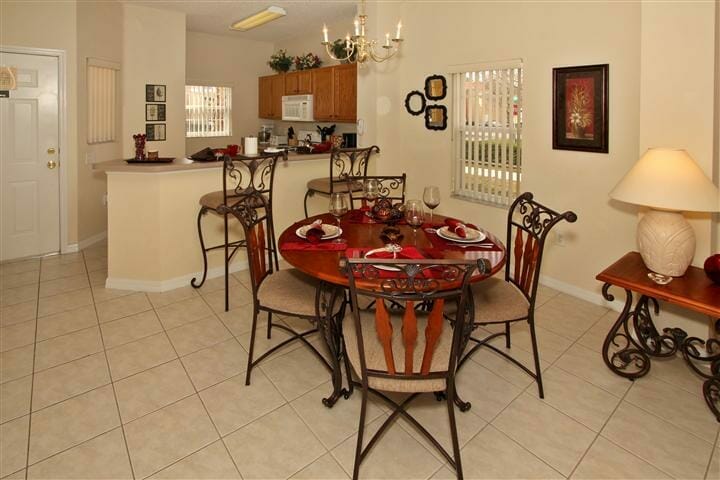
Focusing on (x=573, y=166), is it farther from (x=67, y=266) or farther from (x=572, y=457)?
(x=67, y=266)

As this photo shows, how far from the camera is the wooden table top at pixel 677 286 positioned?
2.18m

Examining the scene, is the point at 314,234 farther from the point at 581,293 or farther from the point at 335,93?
the point at 335,93

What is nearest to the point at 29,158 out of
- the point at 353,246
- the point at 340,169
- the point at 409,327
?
the point at 340,169

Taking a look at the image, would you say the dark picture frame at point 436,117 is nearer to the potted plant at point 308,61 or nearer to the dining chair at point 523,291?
the dining chair at point 523,291

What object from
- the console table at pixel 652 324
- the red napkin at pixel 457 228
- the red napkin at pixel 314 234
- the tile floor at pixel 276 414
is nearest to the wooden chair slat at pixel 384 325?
the tile floor at pixel 276 414

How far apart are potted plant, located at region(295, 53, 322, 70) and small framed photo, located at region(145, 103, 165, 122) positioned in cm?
206

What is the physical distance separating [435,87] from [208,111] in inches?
168

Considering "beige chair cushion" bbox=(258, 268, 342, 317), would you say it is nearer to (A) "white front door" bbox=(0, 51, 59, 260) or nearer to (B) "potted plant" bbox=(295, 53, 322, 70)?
(A) "white front door" bbox=(0, 51, 59, 260)

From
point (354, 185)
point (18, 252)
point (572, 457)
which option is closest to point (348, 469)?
point (572, 457)

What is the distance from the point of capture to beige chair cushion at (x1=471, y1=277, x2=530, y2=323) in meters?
2.29

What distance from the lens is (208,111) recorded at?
7.36 m

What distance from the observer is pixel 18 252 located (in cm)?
470

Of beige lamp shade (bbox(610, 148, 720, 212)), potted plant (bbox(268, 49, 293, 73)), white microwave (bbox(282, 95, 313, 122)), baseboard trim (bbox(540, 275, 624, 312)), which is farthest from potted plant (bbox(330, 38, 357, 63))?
beige lamp shade (bbox(610, 148, 720, 212))

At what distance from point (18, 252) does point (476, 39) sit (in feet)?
16.6
